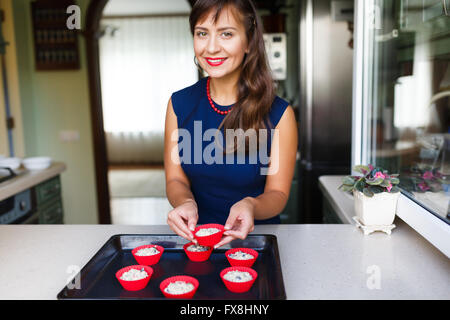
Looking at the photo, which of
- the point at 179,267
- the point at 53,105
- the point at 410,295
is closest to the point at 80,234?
the point at 179,267

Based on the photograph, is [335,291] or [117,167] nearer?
[335,291]

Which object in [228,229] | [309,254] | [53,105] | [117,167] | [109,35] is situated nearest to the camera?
[228,229]

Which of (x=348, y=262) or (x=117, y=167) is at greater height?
(x=348, y=262)

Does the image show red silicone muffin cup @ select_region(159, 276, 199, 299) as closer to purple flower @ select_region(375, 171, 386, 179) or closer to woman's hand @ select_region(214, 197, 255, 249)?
woman's hand @ select_region(214, 197, 255, 249)

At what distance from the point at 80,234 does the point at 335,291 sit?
32.8 inches

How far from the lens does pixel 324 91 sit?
303cm

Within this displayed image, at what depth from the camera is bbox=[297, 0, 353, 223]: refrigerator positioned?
2.93 meters

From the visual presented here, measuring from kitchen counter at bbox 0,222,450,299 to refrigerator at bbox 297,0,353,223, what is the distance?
1.78 metres

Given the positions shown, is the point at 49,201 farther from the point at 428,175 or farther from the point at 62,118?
the point at 428,175

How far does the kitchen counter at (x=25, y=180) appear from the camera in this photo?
2.22 m

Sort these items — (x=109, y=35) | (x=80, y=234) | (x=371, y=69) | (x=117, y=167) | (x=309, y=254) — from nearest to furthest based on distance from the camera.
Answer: (x=309, y=254), (x=80, y=234), (x=371, y=69), (x=109, y=35), (x=117, y=167)

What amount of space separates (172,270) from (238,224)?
0.20 m

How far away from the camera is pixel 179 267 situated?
1.04m
